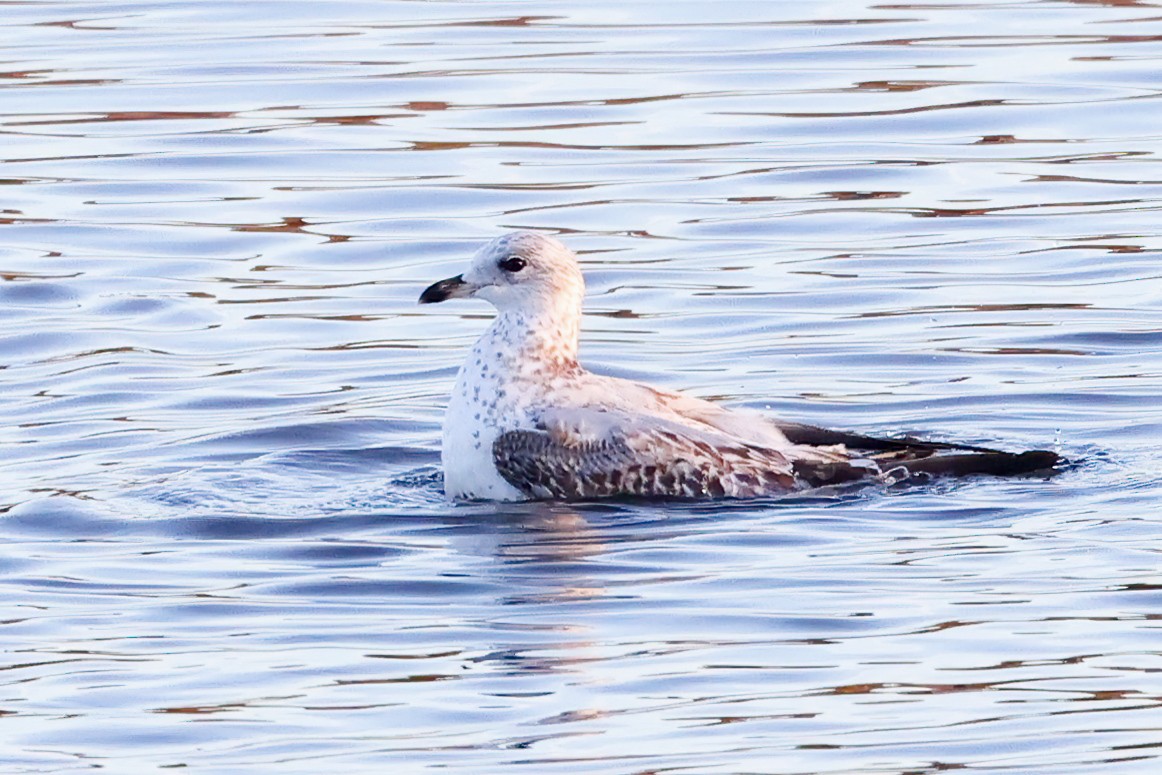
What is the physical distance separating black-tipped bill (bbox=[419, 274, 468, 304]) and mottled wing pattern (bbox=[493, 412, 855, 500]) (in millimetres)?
711

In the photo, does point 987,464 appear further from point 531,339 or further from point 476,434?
point 476,434

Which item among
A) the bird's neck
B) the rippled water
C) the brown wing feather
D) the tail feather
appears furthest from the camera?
the bird's neck


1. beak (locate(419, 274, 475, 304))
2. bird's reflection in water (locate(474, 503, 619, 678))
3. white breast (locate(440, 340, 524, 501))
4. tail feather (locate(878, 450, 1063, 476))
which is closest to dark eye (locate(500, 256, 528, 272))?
beak (locate(419, 274, 475, 304))

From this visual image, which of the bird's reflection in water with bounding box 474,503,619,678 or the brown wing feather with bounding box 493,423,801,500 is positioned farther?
the brown wing feather with bounding box 493,423,801,500

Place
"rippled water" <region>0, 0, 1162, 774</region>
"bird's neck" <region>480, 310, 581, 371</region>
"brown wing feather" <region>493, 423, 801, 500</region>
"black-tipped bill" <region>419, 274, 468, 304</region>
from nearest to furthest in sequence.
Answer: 1. "rippled water" <region>0, 0, 1162, 774</region>
2. "brown wing feather" <region>493, 423, 801, 500</region>
3. "bird's neck" <region>480, 310, 581, 371</region>
4. "black-tipped bill" <region>419, 274, 468, 304</region>

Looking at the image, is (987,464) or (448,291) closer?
(987,464)

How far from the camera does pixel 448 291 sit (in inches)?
466

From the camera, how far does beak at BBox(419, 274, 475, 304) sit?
11.8 meters

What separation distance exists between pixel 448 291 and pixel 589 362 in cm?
259

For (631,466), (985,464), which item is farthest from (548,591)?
(985,464)

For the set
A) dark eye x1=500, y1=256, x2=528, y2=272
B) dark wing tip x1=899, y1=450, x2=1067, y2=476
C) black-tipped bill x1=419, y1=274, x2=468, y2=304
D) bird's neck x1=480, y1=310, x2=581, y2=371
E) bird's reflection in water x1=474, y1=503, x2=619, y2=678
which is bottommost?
bird's reflection in water x1=474, y1=503, x2=619, y2=678

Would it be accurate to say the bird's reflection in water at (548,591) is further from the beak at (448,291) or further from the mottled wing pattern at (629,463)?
the beak at (448,291)

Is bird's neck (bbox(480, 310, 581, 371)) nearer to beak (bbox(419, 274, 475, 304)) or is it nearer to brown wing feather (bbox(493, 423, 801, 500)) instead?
beak (bbox(419, 274, 475, 304))

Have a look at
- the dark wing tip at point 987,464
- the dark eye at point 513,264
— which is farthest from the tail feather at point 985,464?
the dark eye at point 513,264
